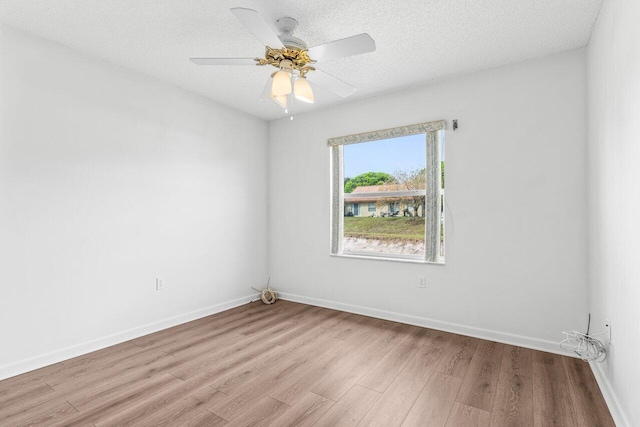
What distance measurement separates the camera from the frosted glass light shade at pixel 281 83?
2168 mm

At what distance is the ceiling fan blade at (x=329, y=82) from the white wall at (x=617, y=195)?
1.59 m

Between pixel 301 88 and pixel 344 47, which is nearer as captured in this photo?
pixel 344 47

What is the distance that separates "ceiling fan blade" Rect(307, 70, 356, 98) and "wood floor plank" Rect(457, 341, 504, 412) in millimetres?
2312

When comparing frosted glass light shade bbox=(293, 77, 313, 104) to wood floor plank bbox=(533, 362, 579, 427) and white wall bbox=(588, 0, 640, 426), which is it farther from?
wood floor plank bbox=(533, 362, 579, 427)

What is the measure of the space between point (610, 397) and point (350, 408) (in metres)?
1.55

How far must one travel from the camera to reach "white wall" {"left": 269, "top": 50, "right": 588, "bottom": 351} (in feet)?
8.57

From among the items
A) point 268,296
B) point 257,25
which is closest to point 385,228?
point 268,296

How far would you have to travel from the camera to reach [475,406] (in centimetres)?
191

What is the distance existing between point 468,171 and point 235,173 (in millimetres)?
2698

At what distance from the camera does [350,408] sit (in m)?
1.91

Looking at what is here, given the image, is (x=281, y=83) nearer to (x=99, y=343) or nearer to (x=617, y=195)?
(x=617, y=195)

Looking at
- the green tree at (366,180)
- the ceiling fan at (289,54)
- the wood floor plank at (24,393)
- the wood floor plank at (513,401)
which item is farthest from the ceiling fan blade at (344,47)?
the wood floor plank at (24,393)

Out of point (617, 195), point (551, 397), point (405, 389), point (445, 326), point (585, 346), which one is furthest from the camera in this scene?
point (445, 326)

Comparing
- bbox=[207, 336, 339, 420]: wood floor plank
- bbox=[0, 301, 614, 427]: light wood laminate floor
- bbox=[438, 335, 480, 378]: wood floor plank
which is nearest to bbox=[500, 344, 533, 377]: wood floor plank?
bbox=[0, 301, 614, 427]: light wood laminate floor
